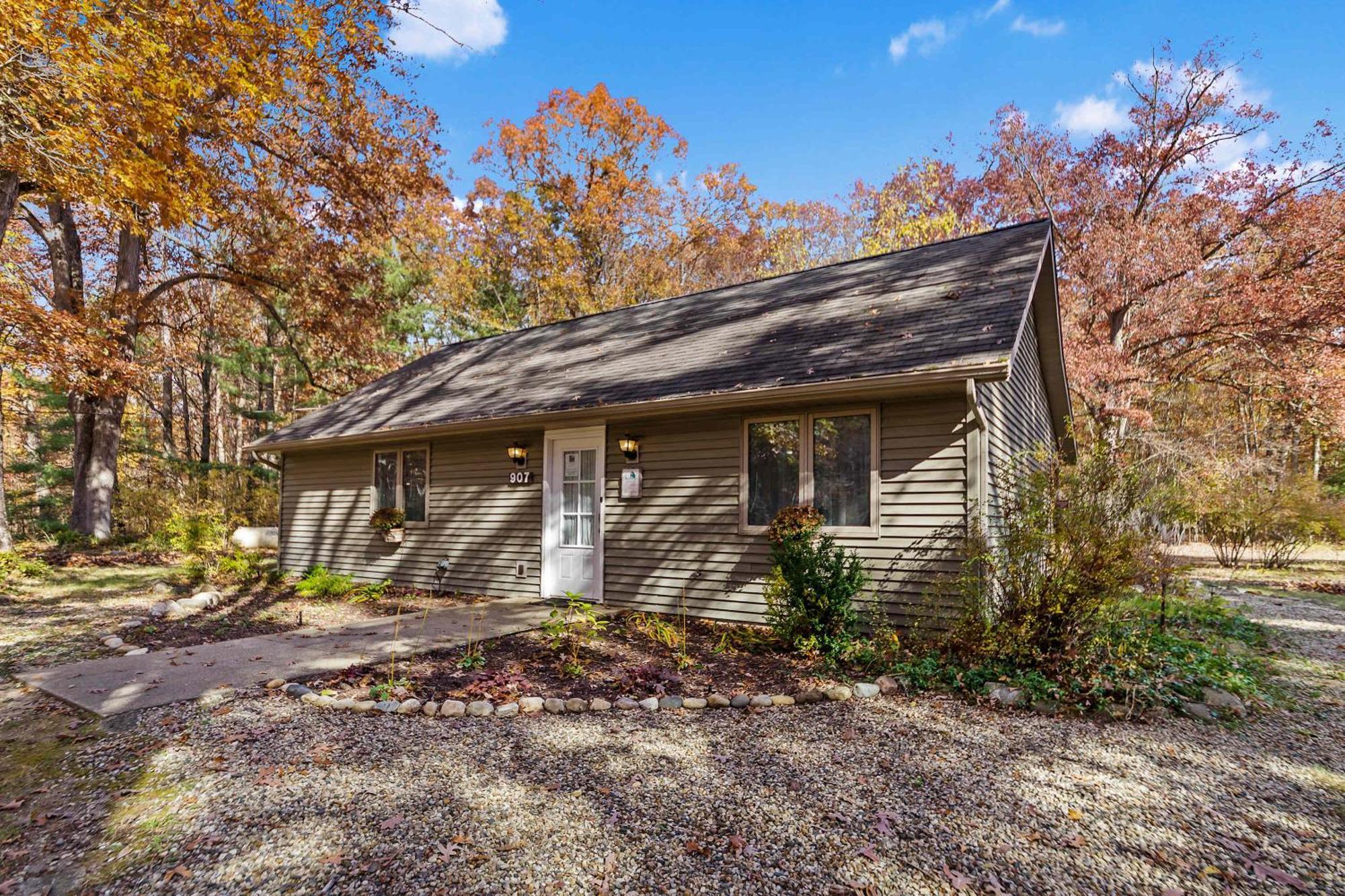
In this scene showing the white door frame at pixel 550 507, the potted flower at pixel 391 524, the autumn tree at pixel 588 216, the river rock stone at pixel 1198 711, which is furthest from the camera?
the autumn tree at pixel 588 216

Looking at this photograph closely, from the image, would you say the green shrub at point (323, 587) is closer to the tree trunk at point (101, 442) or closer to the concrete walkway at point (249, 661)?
the concrete walkway at point (249, 661)

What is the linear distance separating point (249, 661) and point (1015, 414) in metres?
7.84

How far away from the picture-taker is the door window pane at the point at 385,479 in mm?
9789

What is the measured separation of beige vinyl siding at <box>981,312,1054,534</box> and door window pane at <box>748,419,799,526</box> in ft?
5.63

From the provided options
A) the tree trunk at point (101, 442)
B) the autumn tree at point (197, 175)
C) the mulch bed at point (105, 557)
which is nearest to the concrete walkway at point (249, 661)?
the autumn tree at point (197, 175)

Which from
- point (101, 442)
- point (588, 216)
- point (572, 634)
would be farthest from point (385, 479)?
point (588, 216)

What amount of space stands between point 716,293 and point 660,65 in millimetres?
7867

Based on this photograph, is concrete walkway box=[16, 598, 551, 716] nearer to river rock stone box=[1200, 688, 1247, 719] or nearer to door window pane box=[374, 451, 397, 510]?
door window pane box=[374, 451, 397, 510]

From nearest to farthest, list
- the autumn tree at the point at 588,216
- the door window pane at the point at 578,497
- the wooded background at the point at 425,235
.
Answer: the door window pane at the point at 578,497, the wooded background at the point at 425,235, the autumn tree at the point at 588,216

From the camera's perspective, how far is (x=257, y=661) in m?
5.15

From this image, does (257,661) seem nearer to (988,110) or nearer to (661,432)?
(661,432)

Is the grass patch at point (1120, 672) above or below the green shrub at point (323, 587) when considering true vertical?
above

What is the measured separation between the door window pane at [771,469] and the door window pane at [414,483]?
5.22 meters

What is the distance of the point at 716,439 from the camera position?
670 cm
